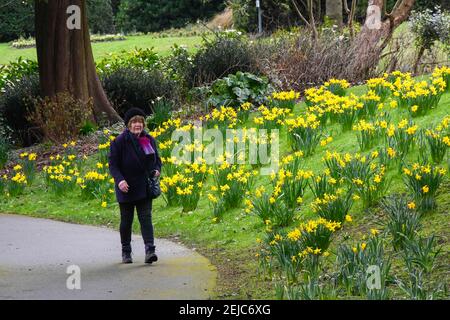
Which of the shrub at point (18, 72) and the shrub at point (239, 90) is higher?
the shrub at point (239, 90)

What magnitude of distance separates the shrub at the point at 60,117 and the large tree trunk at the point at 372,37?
5291mm

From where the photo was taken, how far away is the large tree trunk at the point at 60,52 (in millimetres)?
16547

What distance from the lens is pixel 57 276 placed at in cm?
779

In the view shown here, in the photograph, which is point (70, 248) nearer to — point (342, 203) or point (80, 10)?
point (342, 203)

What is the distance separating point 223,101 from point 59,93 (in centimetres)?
298

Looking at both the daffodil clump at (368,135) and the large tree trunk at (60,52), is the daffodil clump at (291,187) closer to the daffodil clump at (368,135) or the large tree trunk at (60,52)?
the daffodil clump at (368,135)

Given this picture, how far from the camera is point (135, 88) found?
1877 cm

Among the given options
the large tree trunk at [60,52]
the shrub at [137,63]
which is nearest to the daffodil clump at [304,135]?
the large tree trunk at [60,52]

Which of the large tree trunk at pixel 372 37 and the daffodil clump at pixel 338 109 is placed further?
the large tree trunk at pixel 372 37

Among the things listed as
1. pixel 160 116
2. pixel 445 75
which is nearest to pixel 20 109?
pixel 160 116

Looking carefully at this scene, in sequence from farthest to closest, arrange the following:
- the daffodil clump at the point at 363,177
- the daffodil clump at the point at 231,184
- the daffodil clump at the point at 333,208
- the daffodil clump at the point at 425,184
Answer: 1. the daffodil clump at the point at 231,184
2. the daffodil clump at the point at 363,177
3. the daffodil clump at the point at 333,208
4. the daffodil clump at the point at 425,184

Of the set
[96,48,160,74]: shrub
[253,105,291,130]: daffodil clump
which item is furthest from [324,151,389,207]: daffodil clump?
[96,48,160,74]: shrub

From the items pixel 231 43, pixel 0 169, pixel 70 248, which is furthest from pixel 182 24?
pixel 70 248

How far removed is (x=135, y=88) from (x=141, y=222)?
1074 centimetres
